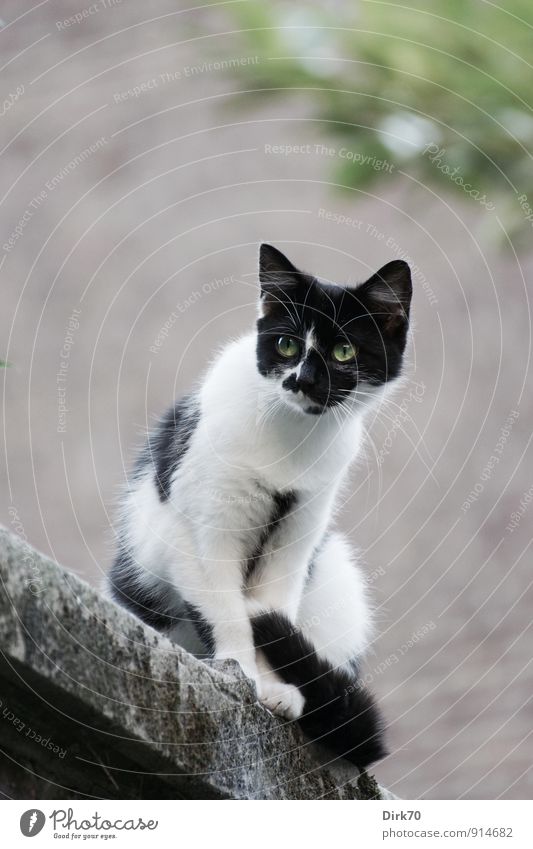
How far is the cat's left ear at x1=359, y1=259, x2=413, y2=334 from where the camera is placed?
78.0 inches

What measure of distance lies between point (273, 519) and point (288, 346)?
Answer: 34 centimetres

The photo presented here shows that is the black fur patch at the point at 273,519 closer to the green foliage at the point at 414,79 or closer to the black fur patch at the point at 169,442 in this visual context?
the black fur patch at the point at 169,442

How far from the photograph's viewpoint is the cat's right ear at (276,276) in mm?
2047

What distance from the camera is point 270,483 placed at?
1.92m

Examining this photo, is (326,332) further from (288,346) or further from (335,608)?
(335,608)

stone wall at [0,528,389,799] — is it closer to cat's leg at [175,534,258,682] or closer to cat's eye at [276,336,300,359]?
cat's leg at [175,534,258,682]

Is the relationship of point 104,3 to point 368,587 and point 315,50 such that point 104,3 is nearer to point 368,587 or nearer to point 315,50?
point 368,587

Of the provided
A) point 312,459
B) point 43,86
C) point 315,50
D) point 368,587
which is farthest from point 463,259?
point 315,50

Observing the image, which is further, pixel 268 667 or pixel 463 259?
pixel 463 259

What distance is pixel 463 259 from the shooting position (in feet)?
18.8

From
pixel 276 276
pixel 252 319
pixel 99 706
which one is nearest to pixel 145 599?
pixel 276 276

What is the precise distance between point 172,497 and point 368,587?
74 centimetres

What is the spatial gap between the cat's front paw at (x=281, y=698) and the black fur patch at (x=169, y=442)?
0.44 metres

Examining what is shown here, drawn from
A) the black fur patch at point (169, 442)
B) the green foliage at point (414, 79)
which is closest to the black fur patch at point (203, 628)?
the black fur patch at point (169, 442)
